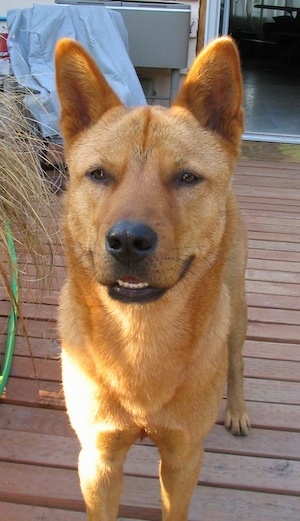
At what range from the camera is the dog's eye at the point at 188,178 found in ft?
5.46

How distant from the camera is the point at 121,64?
5.29 meters

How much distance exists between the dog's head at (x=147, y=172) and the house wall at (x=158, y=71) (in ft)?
16.6

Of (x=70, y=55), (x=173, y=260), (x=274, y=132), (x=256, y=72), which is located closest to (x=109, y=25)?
(x=274, y=132)

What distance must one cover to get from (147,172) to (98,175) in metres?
0.17

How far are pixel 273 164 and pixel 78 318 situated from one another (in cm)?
448

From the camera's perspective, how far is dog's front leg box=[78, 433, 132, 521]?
1.77m

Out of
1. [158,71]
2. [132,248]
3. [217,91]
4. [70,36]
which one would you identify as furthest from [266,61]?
[132,248]

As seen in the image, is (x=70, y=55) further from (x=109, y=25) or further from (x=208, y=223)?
(x=109, y=25)

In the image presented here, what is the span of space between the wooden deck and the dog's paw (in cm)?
3

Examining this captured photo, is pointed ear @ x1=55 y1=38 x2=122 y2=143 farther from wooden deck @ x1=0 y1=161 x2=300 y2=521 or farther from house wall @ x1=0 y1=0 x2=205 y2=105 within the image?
house wall @ x1=0 y1=0 x2=205 y2=105

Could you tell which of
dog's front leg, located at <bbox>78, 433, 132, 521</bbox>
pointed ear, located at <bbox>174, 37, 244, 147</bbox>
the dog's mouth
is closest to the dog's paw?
dog's front leg, located at <bbox>78, 433, 132, 521</bbox>

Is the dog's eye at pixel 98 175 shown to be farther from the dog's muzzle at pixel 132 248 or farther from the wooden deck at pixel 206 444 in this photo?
the wooden deck at pixel 206 444

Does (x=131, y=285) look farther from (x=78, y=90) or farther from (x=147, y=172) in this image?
(x=78, y=90)

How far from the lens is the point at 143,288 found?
1560mm
